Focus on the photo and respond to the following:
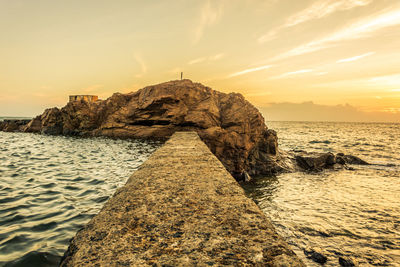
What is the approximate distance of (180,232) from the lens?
1662mm

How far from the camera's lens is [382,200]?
25.4ft

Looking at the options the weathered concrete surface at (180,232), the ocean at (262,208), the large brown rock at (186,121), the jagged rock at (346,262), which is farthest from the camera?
the large brown rock at (186,121)

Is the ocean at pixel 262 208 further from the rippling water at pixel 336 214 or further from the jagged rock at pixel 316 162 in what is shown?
the jagged rock at pixel 316 162

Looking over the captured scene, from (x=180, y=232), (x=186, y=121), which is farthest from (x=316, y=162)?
(x=180, y=232)

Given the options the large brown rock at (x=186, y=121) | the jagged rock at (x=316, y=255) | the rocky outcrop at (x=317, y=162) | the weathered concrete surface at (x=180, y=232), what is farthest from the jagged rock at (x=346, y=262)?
the rocky outcrop at (x=317, y=162)

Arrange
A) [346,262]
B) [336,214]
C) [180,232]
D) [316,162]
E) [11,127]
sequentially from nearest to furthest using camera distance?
[180,232] → [346,262] → [336,214] → [316,162] → [11,127]

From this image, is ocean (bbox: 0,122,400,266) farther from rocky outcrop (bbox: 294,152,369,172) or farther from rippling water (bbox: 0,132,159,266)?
rocky outcrop (bbox: 294,152,369,172)

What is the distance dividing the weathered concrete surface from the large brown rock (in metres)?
7.58

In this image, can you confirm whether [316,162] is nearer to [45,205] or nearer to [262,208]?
[262,208]

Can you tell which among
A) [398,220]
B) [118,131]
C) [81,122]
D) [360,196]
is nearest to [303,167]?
[360,196]

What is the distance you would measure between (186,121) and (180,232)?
1551 cm

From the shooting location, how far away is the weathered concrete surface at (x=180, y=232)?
1344 millimetres

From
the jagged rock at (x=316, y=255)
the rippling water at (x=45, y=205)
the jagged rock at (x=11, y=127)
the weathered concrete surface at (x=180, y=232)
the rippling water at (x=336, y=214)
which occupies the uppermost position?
the jagged rock at (x=11, y=127)

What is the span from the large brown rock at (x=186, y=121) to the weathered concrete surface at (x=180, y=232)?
7583 mm
